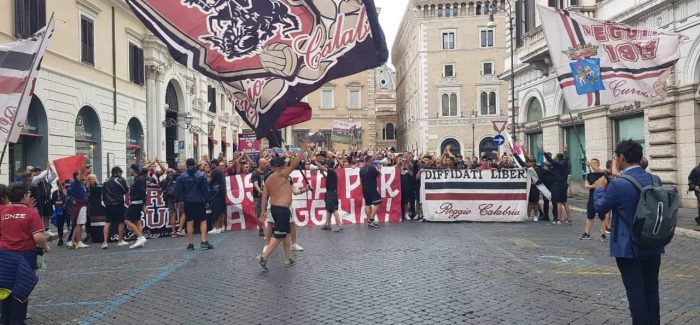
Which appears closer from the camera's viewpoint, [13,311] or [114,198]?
[13,311]

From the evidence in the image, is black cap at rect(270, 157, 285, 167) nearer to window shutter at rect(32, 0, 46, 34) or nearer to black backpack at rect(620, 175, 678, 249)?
black backpack at rect(620, 175, 678, 249)

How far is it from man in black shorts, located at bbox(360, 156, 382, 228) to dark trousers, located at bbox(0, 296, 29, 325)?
9.73 metres

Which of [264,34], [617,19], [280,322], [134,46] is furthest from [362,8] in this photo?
[134,46]

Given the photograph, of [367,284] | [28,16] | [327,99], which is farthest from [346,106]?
[367,284]

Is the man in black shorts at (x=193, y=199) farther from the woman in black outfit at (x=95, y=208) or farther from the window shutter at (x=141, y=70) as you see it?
the window shutter at (x=141, y=70)

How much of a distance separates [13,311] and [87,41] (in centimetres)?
2070

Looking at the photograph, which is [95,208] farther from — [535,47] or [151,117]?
[151,117]

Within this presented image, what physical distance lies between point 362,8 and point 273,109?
65.8 inches

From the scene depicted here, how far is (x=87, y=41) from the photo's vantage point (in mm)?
24156

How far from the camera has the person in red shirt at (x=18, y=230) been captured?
6.00 m

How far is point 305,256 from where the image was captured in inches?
402

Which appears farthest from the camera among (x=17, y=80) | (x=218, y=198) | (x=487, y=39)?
(x=487, y=39)

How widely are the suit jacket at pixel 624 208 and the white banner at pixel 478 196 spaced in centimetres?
1046

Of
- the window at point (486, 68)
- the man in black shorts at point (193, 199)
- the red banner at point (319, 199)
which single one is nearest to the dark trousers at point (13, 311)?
the man in black shorts at point (193, 199)
